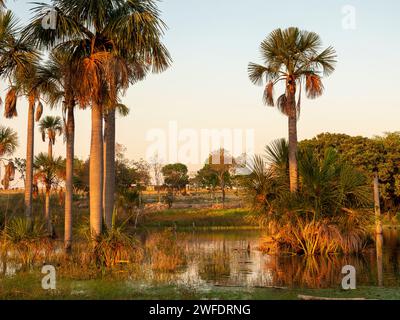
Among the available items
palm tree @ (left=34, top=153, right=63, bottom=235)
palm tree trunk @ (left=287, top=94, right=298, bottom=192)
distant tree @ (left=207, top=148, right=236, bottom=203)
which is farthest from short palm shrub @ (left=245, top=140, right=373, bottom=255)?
distant tree @ (left=207, top=148, right=236, bottom=203)

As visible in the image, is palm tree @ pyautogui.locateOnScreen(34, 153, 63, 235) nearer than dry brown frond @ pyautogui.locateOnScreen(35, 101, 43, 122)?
No

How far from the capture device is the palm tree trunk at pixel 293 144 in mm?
27219

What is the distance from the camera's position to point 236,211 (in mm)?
64812

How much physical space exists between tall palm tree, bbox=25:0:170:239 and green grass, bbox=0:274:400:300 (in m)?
3.44

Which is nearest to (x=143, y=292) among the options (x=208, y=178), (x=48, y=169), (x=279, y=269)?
(x=279, y=269)

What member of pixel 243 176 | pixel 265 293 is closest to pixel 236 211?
pixel 243 176

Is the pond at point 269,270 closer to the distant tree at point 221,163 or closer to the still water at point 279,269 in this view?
the still water at point 279,269

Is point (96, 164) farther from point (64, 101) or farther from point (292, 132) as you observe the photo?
point (292, 132)

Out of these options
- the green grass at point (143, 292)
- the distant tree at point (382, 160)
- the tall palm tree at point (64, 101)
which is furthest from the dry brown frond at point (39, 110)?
the distant tree at point (382, 160)

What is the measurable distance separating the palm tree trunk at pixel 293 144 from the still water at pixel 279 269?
3.96 metres

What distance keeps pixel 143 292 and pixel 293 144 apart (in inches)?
651

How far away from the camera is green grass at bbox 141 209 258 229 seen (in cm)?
5422

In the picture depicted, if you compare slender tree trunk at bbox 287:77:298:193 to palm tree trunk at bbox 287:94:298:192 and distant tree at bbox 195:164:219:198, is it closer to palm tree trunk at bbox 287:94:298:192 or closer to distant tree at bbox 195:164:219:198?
palm tree trunk at bbox 287:94:298:192
